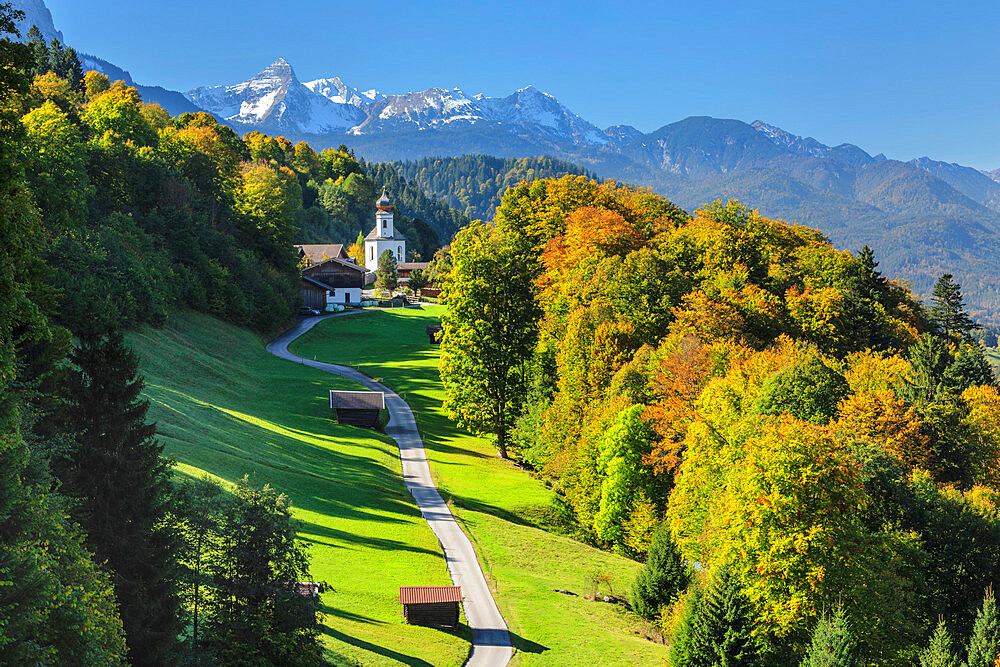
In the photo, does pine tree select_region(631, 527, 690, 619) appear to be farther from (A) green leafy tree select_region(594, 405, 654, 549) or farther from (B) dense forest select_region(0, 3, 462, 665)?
(B) dense forest select_region(0, 3, 462, 665)

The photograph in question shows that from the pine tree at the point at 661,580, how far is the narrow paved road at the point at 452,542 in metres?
6.90

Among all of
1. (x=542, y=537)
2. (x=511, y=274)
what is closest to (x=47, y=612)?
(x=542, y=537)

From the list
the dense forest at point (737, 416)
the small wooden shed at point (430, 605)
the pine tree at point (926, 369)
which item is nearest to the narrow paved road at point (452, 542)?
the small wooden shed at point (430, 605)

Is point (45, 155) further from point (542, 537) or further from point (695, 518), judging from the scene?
point (695, 518)

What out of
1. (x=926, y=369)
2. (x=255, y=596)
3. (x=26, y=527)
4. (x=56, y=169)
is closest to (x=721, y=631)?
(x=255, y=596)

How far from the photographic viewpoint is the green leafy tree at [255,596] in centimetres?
1842

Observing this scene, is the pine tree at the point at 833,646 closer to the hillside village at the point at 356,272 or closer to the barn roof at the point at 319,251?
the hillside village at the point at 356,272

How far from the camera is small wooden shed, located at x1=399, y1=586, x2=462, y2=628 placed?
2720 cm

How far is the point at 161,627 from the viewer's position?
57.4 ft

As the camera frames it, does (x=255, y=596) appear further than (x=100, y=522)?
Yes

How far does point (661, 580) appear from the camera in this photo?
105ft

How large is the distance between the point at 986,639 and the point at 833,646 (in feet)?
23.5

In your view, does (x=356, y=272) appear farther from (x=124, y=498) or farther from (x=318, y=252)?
(x=124, y=498)

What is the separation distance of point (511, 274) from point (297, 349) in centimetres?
3184
